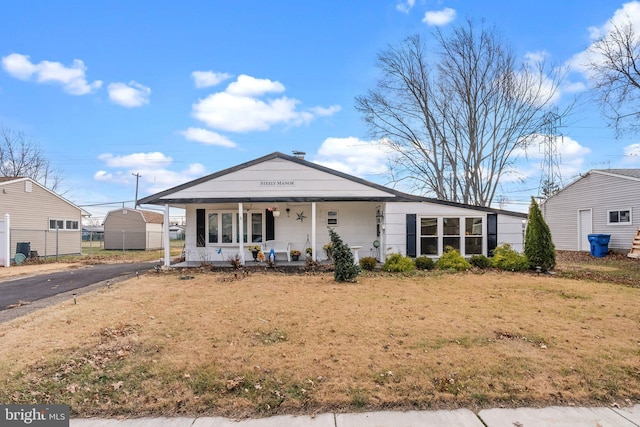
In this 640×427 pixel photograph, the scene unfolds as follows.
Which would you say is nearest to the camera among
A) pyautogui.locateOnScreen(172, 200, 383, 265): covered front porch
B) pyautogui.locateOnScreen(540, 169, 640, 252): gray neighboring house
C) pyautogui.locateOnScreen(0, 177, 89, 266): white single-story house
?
pyautogui.locateOnScreen(172, 200, 383, 265): covered front porch

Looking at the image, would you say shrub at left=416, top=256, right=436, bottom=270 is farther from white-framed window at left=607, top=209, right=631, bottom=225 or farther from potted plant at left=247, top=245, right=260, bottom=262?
white-framed window at left=607, top=209, right=631, bottom=225

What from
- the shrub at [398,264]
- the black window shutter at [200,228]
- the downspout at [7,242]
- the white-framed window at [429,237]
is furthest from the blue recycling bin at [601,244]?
the downspout at [7,242]

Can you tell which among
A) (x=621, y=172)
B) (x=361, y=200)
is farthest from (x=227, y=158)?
(x=621, y=172)

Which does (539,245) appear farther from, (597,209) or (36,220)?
(36,220)

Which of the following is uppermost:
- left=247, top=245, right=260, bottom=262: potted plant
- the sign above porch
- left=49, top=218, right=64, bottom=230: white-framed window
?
the sign above porch

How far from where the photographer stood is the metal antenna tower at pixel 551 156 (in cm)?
2309

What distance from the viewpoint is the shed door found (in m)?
19.2

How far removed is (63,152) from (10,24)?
24290 millimetres

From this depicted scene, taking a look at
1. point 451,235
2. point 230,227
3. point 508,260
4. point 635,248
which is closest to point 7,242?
point 230,227

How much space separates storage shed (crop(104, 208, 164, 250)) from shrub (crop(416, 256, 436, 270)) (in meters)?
24.2

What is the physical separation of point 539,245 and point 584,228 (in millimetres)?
10778

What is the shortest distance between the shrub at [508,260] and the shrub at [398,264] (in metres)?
2.95

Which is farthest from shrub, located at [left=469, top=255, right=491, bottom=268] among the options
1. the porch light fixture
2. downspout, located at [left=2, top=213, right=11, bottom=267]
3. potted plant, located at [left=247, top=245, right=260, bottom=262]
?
downspout, located at [left=2, top=213, right=11, bottom=267]

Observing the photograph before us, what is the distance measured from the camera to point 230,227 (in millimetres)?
14367
